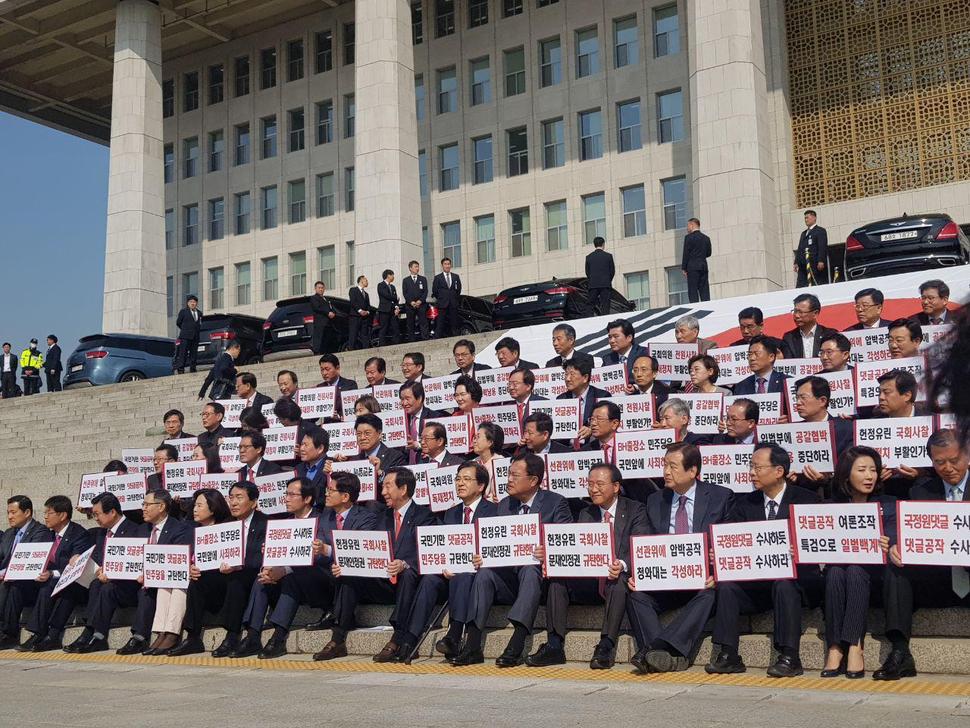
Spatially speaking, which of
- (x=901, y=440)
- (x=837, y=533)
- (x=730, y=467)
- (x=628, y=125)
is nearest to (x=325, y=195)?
(x=628, y=125)

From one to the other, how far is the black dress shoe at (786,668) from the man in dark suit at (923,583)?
49cm

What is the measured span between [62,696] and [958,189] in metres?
30.5

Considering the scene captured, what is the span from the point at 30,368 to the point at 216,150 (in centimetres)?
1828

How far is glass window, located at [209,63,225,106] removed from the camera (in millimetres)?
48250

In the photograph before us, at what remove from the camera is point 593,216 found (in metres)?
39.5

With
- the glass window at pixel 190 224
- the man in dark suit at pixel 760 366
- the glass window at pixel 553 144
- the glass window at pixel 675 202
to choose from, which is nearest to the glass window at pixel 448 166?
the glass window at pixel 553 144

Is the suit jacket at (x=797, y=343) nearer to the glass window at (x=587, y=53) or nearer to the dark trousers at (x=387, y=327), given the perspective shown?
the dark trousers at (x=387, y=327)

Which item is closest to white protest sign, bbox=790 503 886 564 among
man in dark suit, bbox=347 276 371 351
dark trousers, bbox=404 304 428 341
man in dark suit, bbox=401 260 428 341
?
man in dark suit, bbox=401 260 428 341

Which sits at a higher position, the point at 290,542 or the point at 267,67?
the point at 267,67

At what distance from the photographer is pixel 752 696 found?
675 centimetres

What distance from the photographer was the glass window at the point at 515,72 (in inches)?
1617

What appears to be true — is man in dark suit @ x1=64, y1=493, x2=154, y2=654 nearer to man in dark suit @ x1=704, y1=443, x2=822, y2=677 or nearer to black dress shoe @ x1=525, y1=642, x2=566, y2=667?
black dress shoe @ x1=525, y1=642, x2=566, y2=667

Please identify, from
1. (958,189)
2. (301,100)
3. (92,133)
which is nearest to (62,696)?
(958,189)

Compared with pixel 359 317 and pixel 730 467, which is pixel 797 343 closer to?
pixel 730 467
